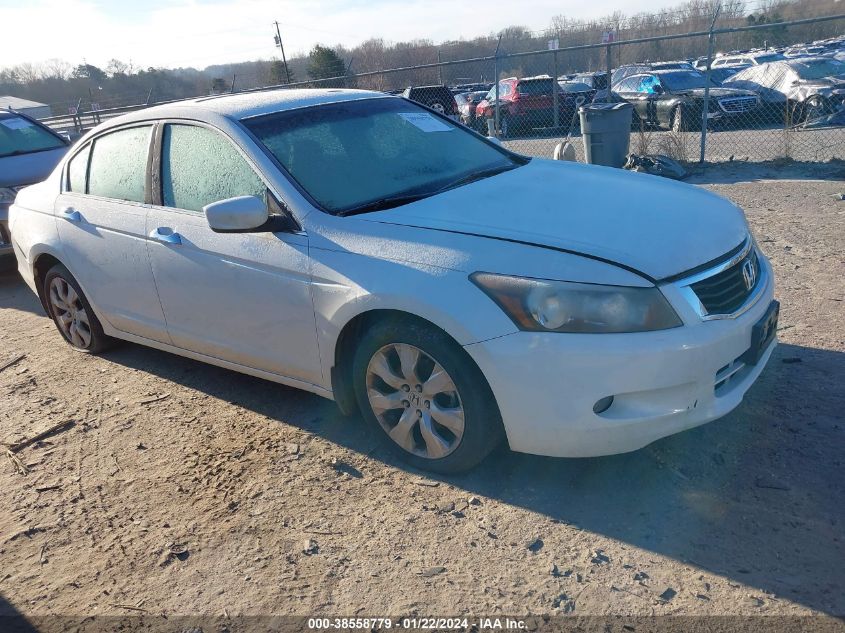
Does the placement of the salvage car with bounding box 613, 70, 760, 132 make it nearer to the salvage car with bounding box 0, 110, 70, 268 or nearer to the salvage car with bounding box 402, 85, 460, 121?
the salvage car with bounding box 402, 85, 460, 121

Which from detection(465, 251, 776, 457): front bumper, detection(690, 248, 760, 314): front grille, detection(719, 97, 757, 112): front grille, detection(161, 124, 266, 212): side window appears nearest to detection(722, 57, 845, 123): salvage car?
detection(719, 97, 757, 112): front grille

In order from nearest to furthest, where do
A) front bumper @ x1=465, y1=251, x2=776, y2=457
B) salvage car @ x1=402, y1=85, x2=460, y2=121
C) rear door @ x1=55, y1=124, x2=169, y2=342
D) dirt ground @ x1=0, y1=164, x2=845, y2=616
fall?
dirt ground @ x1=0, y1=164, x2=845, y2=616
front bumper @ x1=465, y1=251, x2=776, y2=457
rear door @ x1=55, y1=124, x2=169, y2=342
salvage car @ x1=402, y1=85, x2=460, y2=121

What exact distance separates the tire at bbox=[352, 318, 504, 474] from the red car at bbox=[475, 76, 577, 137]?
17048 mm

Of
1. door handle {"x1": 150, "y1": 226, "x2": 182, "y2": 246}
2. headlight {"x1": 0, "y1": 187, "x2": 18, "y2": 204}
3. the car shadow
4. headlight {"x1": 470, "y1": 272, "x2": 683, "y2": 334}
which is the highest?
door handle {"x1": 150, "y1": 226, "x2": 182, "y2": 246}

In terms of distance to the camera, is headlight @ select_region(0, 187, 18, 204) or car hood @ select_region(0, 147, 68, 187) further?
car hood @ select_region(0, 147, 68, 187)

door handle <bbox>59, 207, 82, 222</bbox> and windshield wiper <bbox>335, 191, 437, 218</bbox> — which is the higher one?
windshield wiper <bbox>335, 191, 437, 218</bbox>

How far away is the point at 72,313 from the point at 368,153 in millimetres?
2665

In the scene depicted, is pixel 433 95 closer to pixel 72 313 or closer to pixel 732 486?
pixel 72 313

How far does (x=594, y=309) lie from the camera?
2791mm

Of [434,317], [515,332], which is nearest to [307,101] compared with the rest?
[434,317]

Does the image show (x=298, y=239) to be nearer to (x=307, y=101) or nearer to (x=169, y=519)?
(x=307, y=101)

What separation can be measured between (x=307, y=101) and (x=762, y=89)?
666 inches

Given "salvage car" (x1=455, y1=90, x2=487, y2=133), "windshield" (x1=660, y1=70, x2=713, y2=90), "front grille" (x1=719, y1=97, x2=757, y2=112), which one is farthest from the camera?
"salvage car" (x1=455, y1=90, x2=487, y2=133)

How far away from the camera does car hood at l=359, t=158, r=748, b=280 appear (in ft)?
9.66
